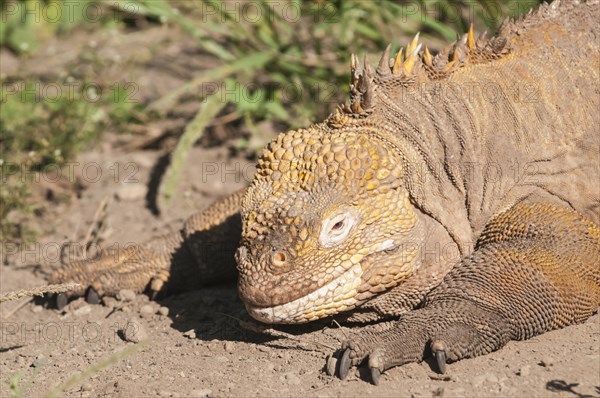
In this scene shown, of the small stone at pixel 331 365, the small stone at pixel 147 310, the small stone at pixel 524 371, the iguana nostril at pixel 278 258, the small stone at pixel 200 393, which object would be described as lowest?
the small stone at pixel 147 310

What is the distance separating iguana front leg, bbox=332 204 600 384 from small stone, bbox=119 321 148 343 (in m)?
1.94

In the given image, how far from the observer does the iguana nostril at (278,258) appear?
625cm

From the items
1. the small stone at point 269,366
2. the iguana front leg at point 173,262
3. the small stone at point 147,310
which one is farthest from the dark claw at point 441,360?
the small stone at point 147,310

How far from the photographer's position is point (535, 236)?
6730 millimetres

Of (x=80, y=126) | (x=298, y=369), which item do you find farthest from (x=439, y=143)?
(x=80, y=126)

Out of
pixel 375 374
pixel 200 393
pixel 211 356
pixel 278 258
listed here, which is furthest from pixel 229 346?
pixel 375 374

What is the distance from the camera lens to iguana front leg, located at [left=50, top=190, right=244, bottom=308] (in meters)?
8.25

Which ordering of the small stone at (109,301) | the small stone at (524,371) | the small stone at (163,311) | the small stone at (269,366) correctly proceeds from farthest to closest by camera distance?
the small stone at (109,301), the small stone at (163,311), the small stone at (269,366), the small stone at (524,371)

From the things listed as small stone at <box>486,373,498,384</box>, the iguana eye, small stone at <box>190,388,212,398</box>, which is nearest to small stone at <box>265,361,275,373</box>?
small stone at <box>190,388,212,398</box>

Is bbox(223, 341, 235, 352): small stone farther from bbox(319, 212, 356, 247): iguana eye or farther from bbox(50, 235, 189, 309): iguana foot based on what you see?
bbox(50, 235, 189, 309): iguana foot

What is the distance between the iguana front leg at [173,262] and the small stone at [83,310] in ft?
0.25

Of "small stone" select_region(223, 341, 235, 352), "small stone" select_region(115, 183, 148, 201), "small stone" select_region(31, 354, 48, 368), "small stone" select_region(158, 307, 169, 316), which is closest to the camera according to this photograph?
"small stone" select_region(223, 341, 235, 352)

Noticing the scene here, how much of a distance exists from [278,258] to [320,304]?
1.42 ft

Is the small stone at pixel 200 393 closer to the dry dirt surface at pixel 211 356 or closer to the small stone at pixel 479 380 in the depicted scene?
the dry dirt surface at pixel 211 356
